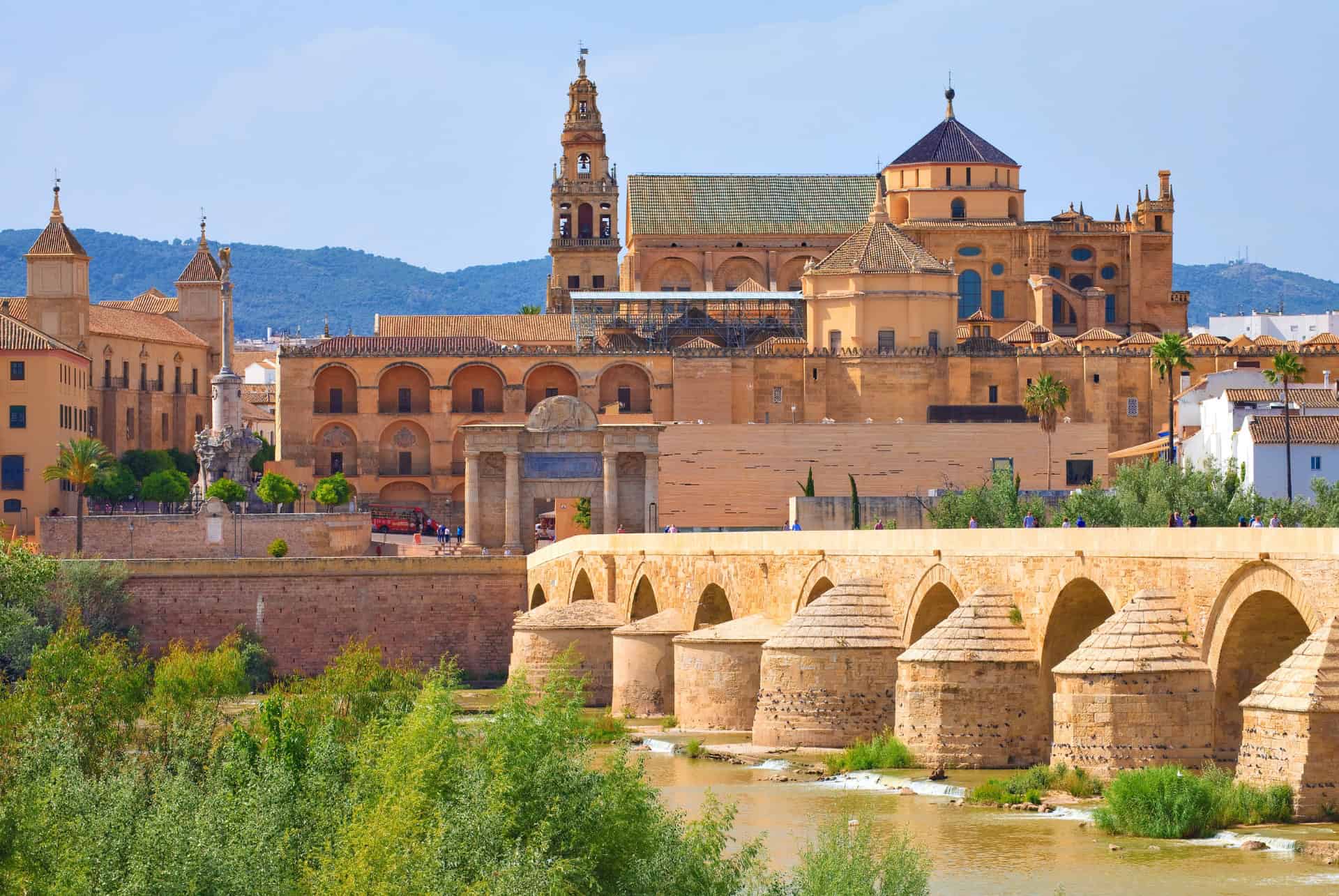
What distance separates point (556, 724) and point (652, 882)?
2725 mm

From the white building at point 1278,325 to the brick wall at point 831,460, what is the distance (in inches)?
1747

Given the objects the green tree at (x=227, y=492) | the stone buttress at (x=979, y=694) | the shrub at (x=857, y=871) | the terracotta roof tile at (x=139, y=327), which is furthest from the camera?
the terracotta roof tile at (x=139, y=327)

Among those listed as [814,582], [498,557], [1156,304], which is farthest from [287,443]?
[814,582]


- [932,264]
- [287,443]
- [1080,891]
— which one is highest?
[932,264]

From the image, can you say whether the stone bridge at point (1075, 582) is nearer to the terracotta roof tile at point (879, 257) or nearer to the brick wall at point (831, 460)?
the brick wall at point (831, 460)

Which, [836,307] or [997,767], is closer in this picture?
[997,767]

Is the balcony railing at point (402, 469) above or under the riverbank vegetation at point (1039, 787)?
above

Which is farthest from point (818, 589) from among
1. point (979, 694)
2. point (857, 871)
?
point (857, 871)

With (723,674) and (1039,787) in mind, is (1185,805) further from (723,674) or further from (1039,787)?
(723,674)

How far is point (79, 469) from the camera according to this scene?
6769 centimetres

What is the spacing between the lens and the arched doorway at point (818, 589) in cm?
Answer: 3972

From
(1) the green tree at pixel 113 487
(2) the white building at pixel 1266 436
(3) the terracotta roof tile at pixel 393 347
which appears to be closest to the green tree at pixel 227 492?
(1) the green tree at pixel 113 487

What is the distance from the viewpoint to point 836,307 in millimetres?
82562

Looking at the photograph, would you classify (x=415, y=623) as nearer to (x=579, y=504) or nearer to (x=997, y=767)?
(x=579, y=504)
